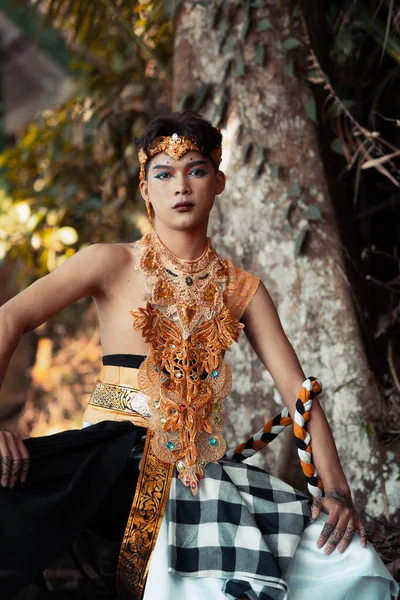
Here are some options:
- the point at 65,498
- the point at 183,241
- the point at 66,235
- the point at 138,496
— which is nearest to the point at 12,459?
the point at 65,498

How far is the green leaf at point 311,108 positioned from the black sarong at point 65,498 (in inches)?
68.4

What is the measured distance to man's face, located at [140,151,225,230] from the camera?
7.09 feet

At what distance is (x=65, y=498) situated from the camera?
1947 millimetres

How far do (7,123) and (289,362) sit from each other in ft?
17.3

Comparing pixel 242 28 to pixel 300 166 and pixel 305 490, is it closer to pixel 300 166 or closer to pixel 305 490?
pixel 300 166

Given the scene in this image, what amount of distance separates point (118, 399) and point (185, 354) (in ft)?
0.71

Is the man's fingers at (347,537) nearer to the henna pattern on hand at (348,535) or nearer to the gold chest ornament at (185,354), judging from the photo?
the henna pattern on hand at (348,535)

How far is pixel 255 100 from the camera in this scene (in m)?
3.41

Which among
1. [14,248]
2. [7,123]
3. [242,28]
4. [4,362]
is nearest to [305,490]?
[4,362]

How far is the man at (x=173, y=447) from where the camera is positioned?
1925 mm

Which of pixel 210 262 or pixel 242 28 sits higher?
pixel 242 28

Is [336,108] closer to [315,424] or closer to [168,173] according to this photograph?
[168,173]

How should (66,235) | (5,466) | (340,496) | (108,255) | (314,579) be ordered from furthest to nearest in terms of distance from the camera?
1. (66,235)
2. (108,255)
3. (340,496)
4. (314,579)
5. (5,466)

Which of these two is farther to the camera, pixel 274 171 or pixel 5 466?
pixel 274 171
